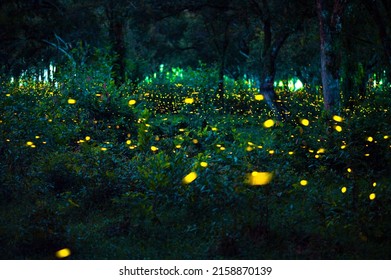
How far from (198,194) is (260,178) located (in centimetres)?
82

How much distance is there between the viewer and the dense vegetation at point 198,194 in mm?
5633

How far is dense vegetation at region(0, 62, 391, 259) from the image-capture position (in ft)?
18.5

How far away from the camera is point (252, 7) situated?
21.2 metres

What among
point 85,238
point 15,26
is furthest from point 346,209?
point 15,26

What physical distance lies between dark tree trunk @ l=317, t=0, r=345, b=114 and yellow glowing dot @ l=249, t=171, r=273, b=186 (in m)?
5.60

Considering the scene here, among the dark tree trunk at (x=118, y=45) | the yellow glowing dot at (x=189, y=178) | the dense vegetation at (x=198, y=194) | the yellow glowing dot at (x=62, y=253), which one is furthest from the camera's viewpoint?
the dark tree trunk at (x=118, y=45)

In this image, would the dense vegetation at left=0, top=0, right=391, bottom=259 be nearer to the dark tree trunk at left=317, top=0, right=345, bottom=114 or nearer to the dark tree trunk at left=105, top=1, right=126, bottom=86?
the dark tree trunk at left=317, top=0, right=345, bottom=114

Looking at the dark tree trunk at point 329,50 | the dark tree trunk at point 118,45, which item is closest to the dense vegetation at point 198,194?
the dark tree trunk at point 329,50

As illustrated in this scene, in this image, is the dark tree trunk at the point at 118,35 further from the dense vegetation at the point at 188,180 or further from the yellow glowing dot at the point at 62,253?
the yellow glowing dot at the point at 62,253

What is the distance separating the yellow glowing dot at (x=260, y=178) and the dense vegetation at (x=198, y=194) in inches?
0.7

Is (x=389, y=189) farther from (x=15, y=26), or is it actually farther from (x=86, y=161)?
(x=15, y=26)

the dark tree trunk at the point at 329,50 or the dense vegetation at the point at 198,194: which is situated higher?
the dark tree trunk at the point at 329,50

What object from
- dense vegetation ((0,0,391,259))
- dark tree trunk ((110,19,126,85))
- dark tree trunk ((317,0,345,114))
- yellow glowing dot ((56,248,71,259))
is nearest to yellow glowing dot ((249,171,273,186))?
dense vegetation ((0,0,391,259))

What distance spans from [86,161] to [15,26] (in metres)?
25.0
